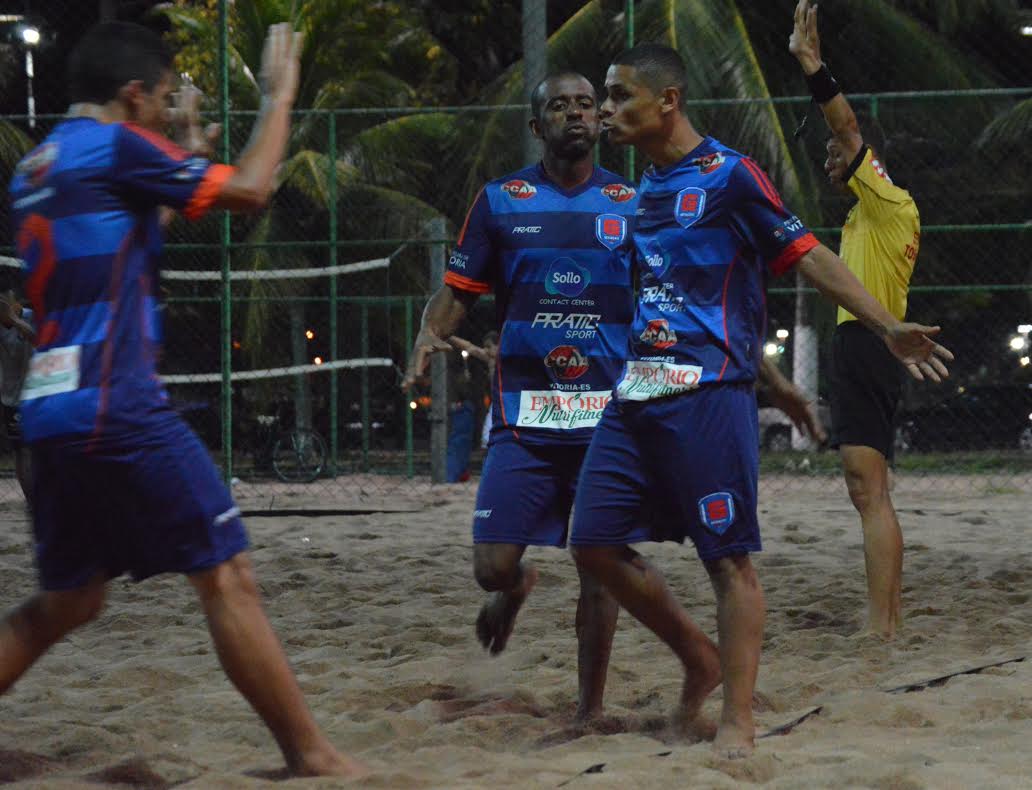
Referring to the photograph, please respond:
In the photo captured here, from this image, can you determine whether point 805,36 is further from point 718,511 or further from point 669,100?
point 718,511

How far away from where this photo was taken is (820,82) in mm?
5395

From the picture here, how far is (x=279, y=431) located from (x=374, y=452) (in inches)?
42.2

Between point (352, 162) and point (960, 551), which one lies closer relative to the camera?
point (960, 551)

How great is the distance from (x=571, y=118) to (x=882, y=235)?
1568 millimetres

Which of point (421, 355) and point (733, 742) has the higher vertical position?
point (421, 355)

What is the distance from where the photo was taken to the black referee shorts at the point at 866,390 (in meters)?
5.59

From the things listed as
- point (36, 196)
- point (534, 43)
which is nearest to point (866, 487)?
point (36, 196)

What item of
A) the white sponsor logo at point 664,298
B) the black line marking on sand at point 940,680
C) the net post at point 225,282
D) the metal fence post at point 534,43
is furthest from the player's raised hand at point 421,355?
the net post at point 225,282

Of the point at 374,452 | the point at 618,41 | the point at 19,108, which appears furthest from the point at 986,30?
the point at 19,108

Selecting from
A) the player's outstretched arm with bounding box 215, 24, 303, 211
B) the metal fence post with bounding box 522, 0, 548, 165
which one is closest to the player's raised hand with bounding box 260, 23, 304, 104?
the player's outstretched arm with bounding box 215, 24, 303, 211

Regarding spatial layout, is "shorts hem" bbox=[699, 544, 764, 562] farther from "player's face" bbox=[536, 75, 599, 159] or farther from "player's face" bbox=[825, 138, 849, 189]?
"player's face" bbox=[825, 138, 849, 189]

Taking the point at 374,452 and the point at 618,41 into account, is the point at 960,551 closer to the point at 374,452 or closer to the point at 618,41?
the point at 374,452

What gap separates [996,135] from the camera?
19297 mm

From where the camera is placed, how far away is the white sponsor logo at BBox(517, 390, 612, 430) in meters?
4.60
